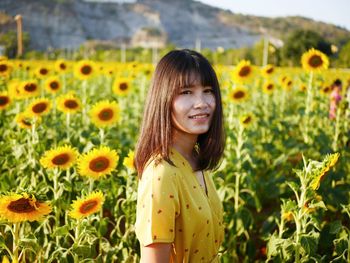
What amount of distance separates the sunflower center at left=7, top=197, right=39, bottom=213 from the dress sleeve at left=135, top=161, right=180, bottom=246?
0.56 m

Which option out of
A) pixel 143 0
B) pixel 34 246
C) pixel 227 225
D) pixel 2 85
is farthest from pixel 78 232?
pixel 143 0

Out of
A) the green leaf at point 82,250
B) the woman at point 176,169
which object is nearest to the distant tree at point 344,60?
the green leaf at point 82,250

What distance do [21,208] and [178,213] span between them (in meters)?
0.69

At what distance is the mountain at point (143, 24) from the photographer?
326ft

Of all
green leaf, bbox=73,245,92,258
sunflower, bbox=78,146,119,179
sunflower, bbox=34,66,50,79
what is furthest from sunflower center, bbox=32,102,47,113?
sunflower, bbox=34,66,50,79

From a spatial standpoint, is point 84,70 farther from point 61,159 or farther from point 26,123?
point 61,159

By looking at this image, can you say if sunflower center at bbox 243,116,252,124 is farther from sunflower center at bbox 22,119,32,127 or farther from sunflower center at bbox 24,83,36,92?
sunflower center at bbox 24,83,36,92

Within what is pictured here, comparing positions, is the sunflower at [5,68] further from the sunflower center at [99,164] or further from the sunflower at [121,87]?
the sunflower center at [99,164]

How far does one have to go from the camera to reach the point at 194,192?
1485 millimetres

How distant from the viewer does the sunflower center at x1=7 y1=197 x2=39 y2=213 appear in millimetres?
1709

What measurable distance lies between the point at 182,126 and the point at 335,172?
8.11 feet

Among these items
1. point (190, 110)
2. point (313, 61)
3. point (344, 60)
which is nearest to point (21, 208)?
point (190, 110)

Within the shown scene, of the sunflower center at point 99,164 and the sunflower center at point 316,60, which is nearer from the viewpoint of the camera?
the sunflower center at point 99,164

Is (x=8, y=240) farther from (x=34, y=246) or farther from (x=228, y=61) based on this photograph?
(x=228, y=61)
